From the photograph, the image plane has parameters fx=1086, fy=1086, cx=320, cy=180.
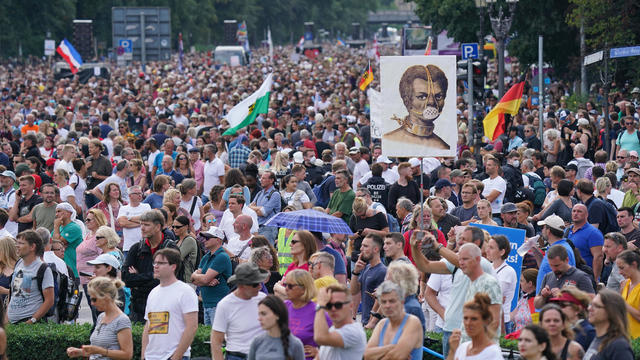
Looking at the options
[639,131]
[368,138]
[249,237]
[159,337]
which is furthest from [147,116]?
[159,337]

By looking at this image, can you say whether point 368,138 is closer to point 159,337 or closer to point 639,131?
point 639,131

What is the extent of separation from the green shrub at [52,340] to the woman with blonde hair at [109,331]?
177 centimetres

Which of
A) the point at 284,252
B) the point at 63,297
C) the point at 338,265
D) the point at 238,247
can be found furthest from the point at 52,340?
the point at 338,265

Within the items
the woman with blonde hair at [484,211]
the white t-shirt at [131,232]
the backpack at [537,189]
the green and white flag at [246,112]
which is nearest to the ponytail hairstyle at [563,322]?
the woman with blonde hair at [484,211]

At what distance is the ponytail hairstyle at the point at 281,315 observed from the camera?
7.28 meters

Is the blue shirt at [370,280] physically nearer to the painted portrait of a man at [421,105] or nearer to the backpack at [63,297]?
the painted portrait of a man at [421,105]

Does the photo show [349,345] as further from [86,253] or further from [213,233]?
[86,253]

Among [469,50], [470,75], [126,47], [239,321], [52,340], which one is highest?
[126,47]

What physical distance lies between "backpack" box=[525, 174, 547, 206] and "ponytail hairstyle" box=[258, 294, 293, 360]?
8.37 m

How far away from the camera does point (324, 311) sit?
737 cm

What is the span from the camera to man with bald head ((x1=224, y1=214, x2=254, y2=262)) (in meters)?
11.0

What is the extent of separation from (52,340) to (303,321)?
131 inches

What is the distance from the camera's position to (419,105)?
10.6 m

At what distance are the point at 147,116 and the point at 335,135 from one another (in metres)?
6.93
